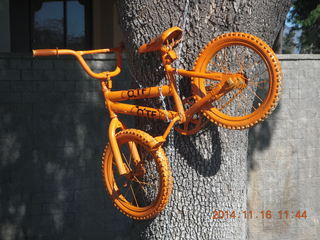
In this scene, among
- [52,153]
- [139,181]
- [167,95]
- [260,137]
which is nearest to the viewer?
[167,95]

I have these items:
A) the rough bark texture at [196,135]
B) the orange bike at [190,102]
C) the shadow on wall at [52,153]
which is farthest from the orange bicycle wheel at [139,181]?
the shadow on wall at [52,153]

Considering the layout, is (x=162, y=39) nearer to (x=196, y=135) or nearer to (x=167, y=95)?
(x=167, y=95)

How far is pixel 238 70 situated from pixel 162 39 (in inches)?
20.2

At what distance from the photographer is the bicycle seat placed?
7.25 feet

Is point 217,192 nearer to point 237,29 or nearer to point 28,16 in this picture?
point 237,29

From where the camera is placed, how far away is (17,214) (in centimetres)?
504

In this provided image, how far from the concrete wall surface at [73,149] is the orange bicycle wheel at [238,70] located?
109 inches

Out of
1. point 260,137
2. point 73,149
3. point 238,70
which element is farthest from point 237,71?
point 260,137

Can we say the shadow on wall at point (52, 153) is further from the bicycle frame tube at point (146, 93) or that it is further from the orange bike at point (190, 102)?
the bicycle frame tube at point (146, 93)

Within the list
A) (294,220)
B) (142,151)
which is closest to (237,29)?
(142,151)

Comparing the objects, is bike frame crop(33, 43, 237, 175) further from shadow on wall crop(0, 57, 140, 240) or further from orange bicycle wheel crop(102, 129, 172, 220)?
shadow on wall crop(0, 57, 140, 240)

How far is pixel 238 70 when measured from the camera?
8.09 feet

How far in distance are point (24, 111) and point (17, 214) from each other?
1.17 metres

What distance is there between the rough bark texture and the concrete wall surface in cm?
257
